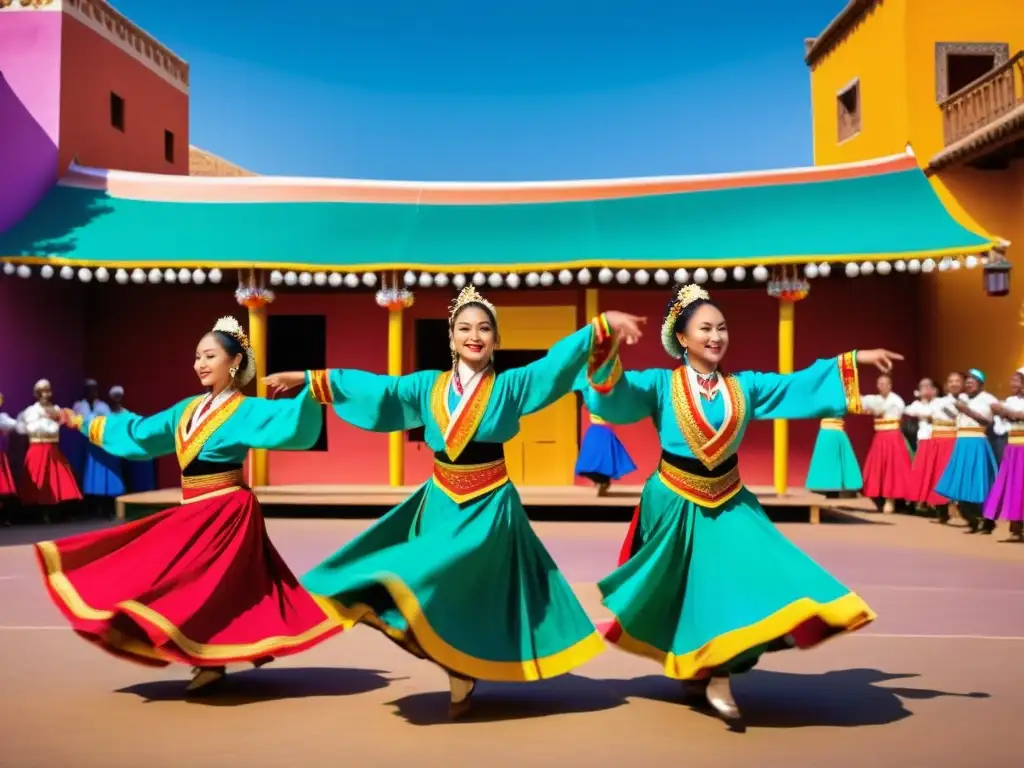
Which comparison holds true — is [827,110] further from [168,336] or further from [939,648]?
[939,648]

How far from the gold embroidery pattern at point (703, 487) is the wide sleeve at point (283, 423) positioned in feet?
5.08

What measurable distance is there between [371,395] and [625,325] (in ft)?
3.69

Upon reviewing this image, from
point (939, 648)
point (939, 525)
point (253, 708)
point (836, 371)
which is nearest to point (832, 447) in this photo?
point (939, 525)

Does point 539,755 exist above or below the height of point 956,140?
below

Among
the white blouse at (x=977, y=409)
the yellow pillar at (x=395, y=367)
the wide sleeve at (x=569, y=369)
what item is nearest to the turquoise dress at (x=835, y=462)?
the white blouse at (x=977, y=409)

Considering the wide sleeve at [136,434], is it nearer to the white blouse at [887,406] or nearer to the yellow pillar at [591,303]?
Answer: the yellow pillar at [591,303]

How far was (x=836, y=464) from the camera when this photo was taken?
41.4 feet

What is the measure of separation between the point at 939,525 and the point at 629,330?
28.3ft

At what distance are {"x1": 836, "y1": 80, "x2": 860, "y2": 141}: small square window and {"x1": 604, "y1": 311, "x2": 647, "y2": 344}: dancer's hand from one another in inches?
534

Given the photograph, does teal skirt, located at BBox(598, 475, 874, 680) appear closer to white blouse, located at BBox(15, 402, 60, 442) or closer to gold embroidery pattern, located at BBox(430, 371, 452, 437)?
gold embroidery pattern, located at BBox(430, 371, 452, 437)

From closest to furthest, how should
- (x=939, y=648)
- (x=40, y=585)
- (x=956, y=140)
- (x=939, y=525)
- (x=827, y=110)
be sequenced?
1. (x=939, y=648)
2. (x=40, y=585)
3. (x=939, y=525)
4. (x=956, y=140)
5. (x=827, y=110)

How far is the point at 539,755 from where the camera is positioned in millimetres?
3469

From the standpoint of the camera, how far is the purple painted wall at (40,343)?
1245 cm

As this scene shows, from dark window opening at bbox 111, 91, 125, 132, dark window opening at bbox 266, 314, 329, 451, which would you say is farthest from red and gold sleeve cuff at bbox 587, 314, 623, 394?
dark window opening at bbox 111, 91, 125, 132
